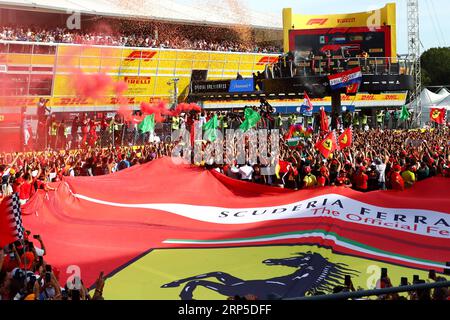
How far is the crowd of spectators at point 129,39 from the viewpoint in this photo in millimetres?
39531

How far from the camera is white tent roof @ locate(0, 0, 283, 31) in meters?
44.8

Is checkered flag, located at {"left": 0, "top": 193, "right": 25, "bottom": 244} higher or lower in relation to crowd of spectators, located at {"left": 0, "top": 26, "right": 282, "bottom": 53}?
lower

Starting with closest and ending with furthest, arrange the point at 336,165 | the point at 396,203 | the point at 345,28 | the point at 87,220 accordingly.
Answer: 1. the point at 396,203
2. the point at 87,220
3. the point at 336,165
4. the point at 345,28

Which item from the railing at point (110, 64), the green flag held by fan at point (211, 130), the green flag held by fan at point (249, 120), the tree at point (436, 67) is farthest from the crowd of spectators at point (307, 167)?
the tree at point (436, 67)

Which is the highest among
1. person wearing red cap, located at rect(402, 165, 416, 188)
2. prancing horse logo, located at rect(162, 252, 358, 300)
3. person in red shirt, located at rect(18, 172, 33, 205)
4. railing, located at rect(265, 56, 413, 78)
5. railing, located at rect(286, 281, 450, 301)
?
railing, located at rect(265, 56, 413, 78)

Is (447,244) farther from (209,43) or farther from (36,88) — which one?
(209,43)

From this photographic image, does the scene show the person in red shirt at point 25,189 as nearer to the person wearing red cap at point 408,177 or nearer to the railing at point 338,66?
the person wearing red cap at point 408,177

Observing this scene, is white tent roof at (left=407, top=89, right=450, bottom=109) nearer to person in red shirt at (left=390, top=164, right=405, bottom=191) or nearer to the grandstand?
the grandstand

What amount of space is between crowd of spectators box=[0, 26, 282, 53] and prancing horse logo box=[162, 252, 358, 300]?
31.7 m

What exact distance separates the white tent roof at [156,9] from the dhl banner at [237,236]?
3224 centimetres

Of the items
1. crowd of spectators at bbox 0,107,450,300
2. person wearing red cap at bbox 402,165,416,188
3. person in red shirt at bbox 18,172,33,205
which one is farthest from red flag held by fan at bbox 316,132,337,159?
person in red shirt at bbox 18,172,33,205

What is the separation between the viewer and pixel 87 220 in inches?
498
